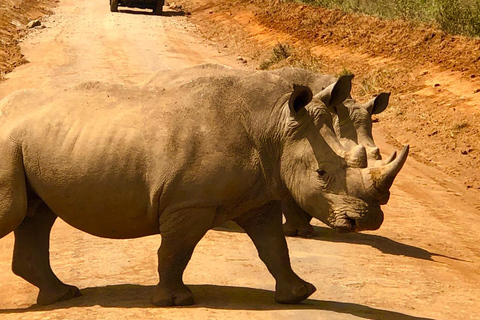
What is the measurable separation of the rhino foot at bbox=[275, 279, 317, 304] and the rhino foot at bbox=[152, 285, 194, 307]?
65 cm

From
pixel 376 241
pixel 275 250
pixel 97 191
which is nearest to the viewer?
pixel 97 191

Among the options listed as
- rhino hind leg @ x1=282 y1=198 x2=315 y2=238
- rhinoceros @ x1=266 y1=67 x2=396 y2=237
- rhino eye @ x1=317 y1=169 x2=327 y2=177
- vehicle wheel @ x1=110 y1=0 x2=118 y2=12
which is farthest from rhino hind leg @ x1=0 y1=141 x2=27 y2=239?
vehicle wheel @ x1=110 y1=0 x2=118 y2=12

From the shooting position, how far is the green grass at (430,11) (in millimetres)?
20109

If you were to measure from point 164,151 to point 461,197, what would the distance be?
7.65 meters

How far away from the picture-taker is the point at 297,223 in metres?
9.51

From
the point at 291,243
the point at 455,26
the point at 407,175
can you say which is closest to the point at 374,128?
the point at 407,175

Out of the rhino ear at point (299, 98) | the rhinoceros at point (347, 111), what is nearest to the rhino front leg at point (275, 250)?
the rhino ear at point (299, 98)

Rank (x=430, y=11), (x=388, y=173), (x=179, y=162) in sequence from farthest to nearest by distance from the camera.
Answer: (x=430, y=11) → (x=179, y=162) → (x=388, y=173)

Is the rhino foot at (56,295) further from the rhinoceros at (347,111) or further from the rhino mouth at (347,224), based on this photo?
the rhinoceros at (347,111)

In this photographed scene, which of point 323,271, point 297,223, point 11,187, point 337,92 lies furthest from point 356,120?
point 11,187

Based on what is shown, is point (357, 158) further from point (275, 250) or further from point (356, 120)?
point (356, 120)

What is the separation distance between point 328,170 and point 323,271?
82.8 inches

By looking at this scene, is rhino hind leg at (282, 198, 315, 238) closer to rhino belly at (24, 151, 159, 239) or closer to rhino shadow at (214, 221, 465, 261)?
rhino shadow at (214, 221, 465, 261)

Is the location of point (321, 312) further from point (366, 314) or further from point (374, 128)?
point (374, 128)
